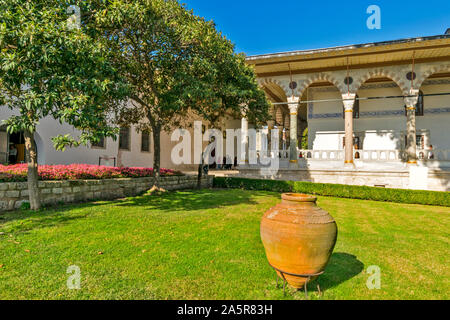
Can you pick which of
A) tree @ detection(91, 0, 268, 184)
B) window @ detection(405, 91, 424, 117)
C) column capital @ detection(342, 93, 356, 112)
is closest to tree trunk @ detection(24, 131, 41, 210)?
tree @ detection(91, 0, 268, 184)

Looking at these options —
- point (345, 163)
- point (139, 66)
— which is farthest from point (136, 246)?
point (345, 163)

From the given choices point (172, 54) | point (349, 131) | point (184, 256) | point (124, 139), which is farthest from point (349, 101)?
point (184, 256)

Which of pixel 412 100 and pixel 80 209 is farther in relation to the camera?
pixel 412 100

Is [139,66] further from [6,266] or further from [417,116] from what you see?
[417,116]

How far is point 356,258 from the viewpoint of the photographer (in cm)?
430

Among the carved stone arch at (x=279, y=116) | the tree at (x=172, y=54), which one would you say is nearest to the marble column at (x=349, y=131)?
the tree at (x=172, y=54)

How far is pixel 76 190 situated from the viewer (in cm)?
820

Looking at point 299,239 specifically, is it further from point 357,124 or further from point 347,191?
point 357,124

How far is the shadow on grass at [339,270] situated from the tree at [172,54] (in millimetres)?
5371

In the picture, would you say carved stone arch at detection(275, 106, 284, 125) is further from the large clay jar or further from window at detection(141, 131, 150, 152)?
the large clay jar

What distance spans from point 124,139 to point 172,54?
9.37 meters

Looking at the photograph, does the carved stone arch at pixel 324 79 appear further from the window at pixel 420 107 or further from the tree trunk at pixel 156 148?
the tree trunk at pixel 156 148

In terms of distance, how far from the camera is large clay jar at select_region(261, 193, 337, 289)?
2802 mm

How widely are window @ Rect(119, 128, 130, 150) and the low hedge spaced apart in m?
6.07
